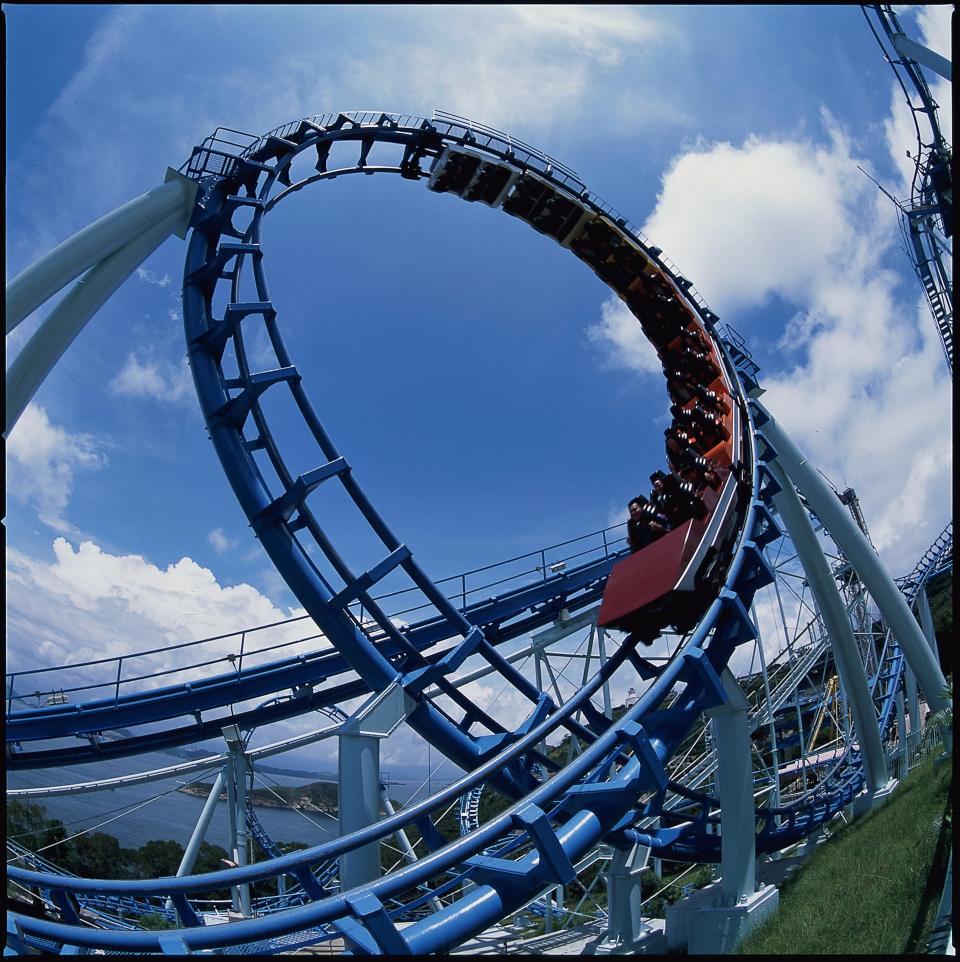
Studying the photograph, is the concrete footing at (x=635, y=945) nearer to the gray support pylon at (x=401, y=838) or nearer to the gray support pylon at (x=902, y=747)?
the gray support pylon at (x=401, y=838)

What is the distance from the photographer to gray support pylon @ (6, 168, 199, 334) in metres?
6.29

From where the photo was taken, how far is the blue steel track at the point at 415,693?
4953mm

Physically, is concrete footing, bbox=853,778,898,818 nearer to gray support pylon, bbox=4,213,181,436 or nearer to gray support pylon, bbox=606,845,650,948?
gray support pylon, bbox=606,845,650,948

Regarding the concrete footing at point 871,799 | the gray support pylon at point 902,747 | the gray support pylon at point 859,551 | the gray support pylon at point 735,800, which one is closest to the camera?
the gray support pylon at point 735,800

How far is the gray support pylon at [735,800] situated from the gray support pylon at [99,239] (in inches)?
311

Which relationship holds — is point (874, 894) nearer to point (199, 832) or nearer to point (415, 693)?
point (415, 693)

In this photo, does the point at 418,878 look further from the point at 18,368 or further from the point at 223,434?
the point at 18,368

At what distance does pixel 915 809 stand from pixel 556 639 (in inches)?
210

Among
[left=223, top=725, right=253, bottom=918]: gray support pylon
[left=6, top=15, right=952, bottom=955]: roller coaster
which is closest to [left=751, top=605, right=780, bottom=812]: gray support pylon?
[left=6, top=15, right=952, bottom=955]: roller coaster

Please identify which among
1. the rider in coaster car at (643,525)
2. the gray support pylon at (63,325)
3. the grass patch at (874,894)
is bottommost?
the grass patch at (874,894)

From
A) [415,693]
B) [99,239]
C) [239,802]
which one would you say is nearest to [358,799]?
[415,693]

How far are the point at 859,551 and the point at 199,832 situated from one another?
11.5m

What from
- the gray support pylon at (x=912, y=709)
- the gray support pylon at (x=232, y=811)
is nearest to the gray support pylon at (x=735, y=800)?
the gray support pylon at (x=232, y=811)

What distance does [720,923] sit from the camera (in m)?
8.19
